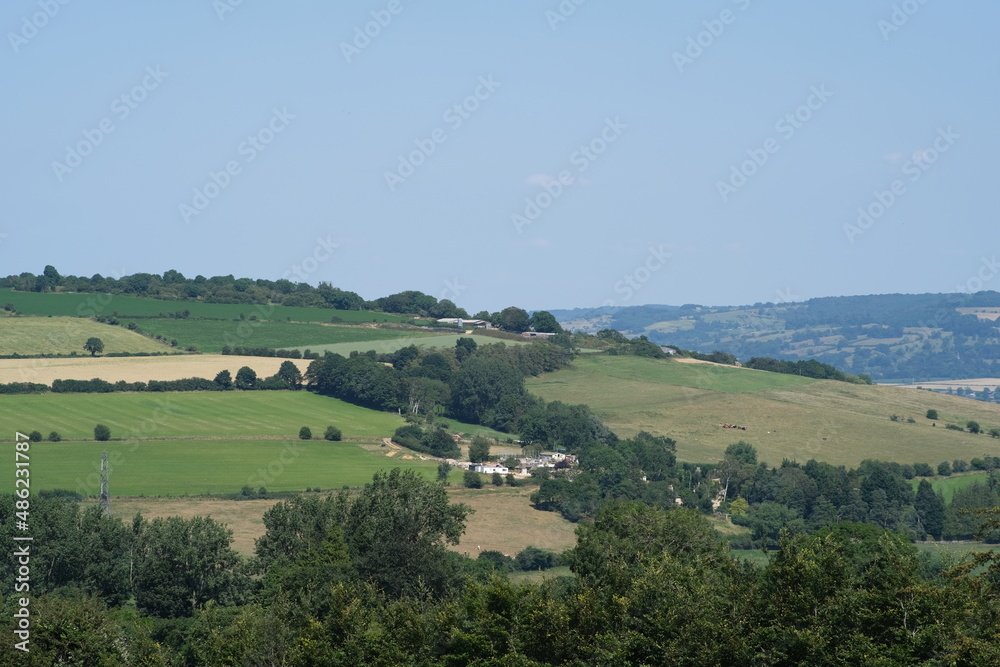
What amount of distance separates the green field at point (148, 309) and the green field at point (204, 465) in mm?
54032

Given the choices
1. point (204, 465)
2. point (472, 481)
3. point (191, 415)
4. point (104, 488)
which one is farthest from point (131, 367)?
point (104, 488)

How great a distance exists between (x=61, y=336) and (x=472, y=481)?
56.7 metres

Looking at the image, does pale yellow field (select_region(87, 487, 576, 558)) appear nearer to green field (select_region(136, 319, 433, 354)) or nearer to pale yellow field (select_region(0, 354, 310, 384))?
pale yellow field (select_region(0, 354, 310, 384))

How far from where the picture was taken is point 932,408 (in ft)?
444

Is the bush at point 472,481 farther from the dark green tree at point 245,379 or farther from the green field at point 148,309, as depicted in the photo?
the green field at point 148,309

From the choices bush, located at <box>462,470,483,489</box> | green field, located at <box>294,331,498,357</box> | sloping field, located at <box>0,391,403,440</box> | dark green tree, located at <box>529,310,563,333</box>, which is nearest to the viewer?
bush, located at <box>462,470,483,489</box>

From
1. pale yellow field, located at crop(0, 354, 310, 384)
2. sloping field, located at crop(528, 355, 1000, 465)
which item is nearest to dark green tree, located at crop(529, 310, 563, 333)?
sloping field, located at crop(528, 355, 1000, 465)

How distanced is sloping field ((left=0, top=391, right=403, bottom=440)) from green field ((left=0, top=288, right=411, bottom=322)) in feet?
122

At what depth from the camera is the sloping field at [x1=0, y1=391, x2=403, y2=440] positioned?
94.9 m

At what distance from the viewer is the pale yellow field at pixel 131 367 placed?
109 m

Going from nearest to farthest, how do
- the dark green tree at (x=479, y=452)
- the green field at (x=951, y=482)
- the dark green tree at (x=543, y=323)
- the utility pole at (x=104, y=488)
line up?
the utility pole at (x=104, y=488) → the green field at (x=951, y=482) → the dark green tree at (x=479, y=452) → the dark green tree at (x=543, y=323)

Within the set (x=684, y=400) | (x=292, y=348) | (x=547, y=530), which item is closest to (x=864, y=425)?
(x=684, y=400)

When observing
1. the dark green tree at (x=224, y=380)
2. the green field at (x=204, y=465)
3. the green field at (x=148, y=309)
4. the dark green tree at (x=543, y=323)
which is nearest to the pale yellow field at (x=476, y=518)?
the green field at (x=204, y=465)

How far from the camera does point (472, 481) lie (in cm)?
9069
